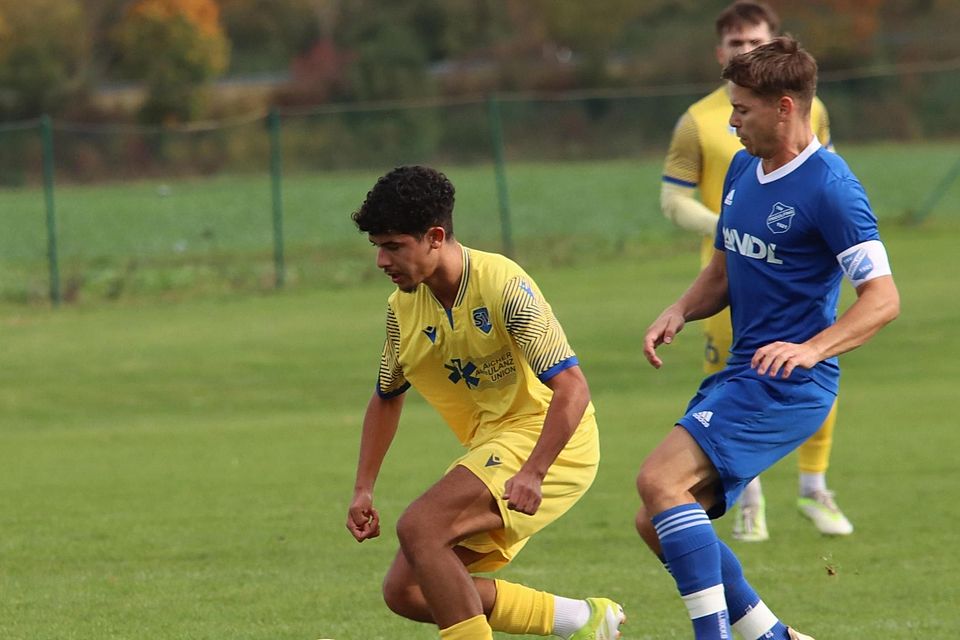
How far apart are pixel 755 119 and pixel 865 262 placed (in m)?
0.60

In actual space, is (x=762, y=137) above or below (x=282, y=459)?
above

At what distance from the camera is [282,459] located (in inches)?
428

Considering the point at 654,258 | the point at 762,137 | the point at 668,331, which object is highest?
the point at 762,137

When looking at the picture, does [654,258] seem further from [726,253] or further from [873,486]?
[726,253]

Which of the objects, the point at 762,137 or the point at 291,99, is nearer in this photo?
the point at 762,137

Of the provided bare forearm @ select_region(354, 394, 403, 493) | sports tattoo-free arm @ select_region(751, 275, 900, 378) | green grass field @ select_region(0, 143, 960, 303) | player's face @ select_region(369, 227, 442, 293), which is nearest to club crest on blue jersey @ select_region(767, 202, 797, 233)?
sports tattoo-free arm @ select_region(751, 275, 900, 378)

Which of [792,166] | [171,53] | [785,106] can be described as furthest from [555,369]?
[171,53]

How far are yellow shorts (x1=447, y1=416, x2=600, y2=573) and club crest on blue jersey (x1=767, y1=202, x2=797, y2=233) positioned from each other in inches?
38.6

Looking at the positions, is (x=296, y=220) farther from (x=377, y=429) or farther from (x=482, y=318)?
(x=482, y=318)

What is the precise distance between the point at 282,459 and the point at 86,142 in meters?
19.8

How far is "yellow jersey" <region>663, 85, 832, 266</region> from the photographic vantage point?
7.95 metres

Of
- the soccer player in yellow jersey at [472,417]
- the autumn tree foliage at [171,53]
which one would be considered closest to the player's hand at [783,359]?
the soccer player in yellow jersey at [472,417]

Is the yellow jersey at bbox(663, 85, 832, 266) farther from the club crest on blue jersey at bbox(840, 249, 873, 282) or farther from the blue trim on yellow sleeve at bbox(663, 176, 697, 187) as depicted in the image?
the club crest on blue jersey at bbox(840, 249, 873, 282)

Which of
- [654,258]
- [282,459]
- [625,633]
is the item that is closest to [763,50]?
[625,633]
